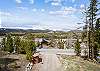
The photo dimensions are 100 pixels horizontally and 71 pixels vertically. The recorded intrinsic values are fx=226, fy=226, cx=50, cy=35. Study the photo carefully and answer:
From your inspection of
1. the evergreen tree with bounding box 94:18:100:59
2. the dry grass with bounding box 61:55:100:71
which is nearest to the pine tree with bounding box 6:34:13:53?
the dry grass with bounding box 61:55:100:71

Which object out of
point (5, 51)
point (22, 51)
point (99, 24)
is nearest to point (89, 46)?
point (99, 24)

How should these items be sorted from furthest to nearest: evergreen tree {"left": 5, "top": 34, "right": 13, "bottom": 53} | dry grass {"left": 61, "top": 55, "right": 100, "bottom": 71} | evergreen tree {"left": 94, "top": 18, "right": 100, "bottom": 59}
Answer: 1. evergreen tree {"left": 5, "top": 34, "right": 13, "bottom": 53}
2. evergreen tree {"left": 94, "top": 18, "right": 100, "bottom": 59}
3. dry grass {"left": 61, "top": 55, "right": 100, "bottom": 71}

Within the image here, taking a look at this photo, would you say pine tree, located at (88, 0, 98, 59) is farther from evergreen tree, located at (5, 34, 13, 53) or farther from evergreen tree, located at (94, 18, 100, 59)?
evergreen tree, located at (5, 34, 13, 53)

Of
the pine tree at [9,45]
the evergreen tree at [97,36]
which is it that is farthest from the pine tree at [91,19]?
the pine tree at [9,45]

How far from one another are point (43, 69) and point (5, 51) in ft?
78.0

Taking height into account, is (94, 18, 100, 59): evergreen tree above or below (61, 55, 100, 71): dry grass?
above

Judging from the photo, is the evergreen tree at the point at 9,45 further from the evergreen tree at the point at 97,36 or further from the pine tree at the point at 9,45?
the evergreen tree at the point at 97,36

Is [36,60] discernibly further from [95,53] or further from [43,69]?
[95,53]

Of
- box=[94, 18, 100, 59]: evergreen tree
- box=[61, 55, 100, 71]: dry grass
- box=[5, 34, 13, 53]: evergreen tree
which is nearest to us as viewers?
box=[61, 55, 100, 71]: dry grass

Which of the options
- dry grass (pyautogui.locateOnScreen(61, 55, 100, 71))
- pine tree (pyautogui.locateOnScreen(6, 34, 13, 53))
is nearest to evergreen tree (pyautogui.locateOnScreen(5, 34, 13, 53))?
pine tree (pyautogui.locateOnScreen(6, 34, 13, 53))

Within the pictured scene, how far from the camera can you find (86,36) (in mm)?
59969

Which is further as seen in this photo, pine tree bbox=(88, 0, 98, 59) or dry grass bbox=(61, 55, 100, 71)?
pine tree bbox=(88, 0, 98, 59)

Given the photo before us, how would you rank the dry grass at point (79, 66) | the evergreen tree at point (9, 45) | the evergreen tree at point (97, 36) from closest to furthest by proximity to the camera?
the dry grass at point (79, 66) → the evergreen tree at point (97, 36) → the evergreen tree at point (9, 45)

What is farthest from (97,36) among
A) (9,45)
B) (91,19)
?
(9,45)
